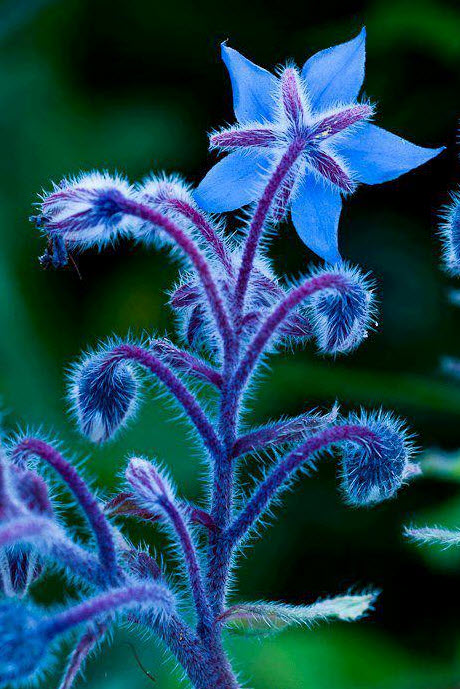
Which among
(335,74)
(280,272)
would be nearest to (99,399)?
(335,74)

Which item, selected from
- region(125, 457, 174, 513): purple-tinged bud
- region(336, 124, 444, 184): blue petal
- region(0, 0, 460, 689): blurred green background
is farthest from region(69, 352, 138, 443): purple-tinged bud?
region(0, 0, 460, 689): blurred green background

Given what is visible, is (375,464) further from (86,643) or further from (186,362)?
(86,643)

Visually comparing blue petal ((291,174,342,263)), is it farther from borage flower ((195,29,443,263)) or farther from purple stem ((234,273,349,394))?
purple stem ((234,273,349,394))

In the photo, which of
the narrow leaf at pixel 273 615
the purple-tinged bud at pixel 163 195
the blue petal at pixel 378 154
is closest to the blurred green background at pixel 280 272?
the narrow leaf at pixel 273 615

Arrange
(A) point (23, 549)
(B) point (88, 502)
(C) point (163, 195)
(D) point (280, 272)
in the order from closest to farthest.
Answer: (B) point (88, 502) → (A) point (23, 549) → (C) point (163, 195) → (D) point (280, 272)

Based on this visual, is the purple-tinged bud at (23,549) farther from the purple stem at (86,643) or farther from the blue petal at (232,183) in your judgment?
the blue petal at (232,183)

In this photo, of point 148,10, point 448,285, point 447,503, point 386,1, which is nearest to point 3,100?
point 148,10
